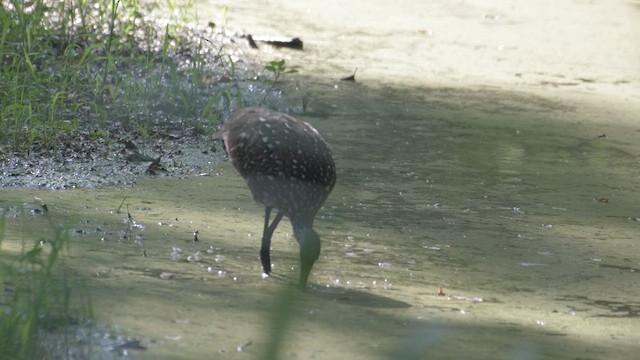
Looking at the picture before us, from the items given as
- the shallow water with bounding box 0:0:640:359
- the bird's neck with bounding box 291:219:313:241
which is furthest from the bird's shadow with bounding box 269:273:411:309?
the bird's neck with bounding box 291:219:313:241

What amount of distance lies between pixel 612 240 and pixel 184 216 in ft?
7.26

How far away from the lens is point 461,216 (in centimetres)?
608

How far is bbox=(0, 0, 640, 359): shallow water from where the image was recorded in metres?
→ 4.12

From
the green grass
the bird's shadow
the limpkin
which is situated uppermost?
the limpkin

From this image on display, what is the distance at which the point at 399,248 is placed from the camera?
543cm

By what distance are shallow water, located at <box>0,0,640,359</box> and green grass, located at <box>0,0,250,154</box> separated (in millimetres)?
860

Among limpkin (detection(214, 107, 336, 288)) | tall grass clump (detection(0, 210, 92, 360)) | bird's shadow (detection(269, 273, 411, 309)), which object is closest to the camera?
tall grass clump (detection(0, 210, 92, 360))

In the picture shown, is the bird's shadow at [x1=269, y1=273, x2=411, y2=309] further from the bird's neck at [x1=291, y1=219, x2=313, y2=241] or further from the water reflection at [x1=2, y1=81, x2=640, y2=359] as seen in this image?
the bird's neck at [x1=291, y1=219, x2=313, y2=241]

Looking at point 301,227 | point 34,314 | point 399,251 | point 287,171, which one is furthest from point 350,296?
point 34,314

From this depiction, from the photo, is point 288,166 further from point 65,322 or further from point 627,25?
point 627,25

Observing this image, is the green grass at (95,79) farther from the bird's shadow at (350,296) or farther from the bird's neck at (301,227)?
the bird's shadow at (350,296)

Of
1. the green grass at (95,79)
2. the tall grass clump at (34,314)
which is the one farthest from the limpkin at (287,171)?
the green grass at (95,79)

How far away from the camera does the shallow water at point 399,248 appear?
13.5 feet

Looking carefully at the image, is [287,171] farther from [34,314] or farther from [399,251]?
[34,314]
